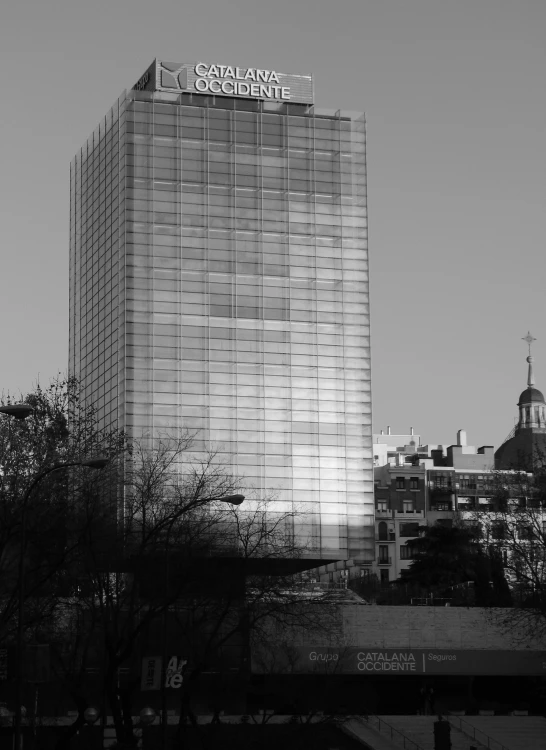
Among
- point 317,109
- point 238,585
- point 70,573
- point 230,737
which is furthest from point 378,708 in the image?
point 317,109

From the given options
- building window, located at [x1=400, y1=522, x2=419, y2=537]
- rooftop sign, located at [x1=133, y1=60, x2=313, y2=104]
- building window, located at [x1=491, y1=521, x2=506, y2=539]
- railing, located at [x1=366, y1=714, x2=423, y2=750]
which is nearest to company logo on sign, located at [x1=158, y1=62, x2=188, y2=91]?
rooftop sign, located at [x1=133, y1=60, x2=313, y2=104]

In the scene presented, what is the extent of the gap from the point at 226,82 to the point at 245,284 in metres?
23.3

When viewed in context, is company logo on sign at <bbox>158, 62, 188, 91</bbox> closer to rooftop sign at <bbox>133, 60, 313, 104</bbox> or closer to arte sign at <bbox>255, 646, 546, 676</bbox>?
rooftop sign at <bbox>133, 60, 313, 104</bbox>

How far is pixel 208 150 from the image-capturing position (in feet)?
519

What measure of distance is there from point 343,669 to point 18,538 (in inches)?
1656

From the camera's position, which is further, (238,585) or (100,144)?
(100,144)

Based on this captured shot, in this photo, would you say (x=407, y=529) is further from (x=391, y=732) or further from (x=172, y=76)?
(x=391, y=732)

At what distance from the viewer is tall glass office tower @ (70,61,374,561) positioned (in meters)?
154

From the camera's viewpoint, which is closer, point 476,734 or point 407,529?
point 476,734

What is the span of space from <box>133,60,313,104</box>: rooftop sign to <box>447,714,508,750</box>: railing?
3544 inches

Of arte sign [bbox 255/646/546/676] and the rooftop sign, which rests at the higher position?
the rooftop sign

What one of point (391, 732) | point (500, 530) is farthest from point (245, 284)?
point (391, 732)

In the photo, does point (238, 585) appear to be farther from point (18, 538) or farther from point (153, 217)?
point (153, 217)

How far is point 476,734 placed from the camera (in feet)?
284
